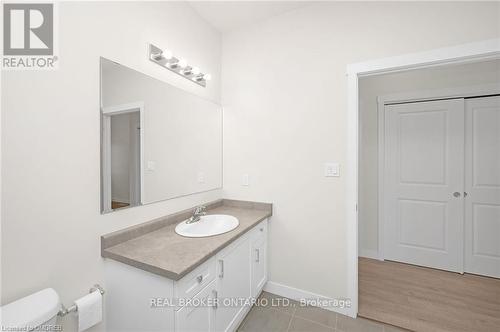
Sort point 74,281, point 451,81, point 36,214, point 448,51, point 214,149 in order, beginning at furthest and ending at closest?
point 451,81 < point 214,149 < point 448,51 < point 74,281 < point 36,214

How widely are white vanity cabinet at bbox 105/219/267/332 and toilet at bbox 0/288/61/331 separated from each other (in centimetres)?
32

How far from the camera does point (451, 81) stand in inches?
98.0

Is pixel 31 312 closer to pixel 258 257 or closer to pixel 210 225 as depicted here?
pixel 210 225

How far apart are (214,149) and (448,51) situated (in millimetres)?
1944

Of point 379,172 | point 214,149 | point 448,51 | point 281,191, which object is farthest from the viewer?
point 379,172

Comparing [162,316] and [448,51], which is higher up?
[448,51]

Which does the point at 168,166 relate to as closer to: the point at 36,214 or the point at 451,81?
the point at 36,214

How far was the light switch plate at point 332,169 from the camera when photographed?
5.99ft

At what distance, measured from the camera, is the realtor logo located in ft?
3.18

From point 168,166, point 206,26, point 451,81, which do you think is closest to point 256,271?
point 168,166

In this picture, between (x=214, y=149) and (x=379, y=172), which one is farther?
(x=379, y=172)

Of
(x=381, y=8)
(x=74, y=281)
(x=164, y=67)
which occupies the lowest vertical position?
(x=74, y=281)

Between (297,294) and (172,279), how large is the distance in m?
1.40

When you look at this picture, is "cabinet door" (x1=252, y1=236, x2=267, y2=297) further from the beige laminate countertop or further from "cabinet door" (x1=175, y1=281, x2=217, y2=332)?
"cabinet door" (x1=175, y1=281, x2=217, y2=332)
